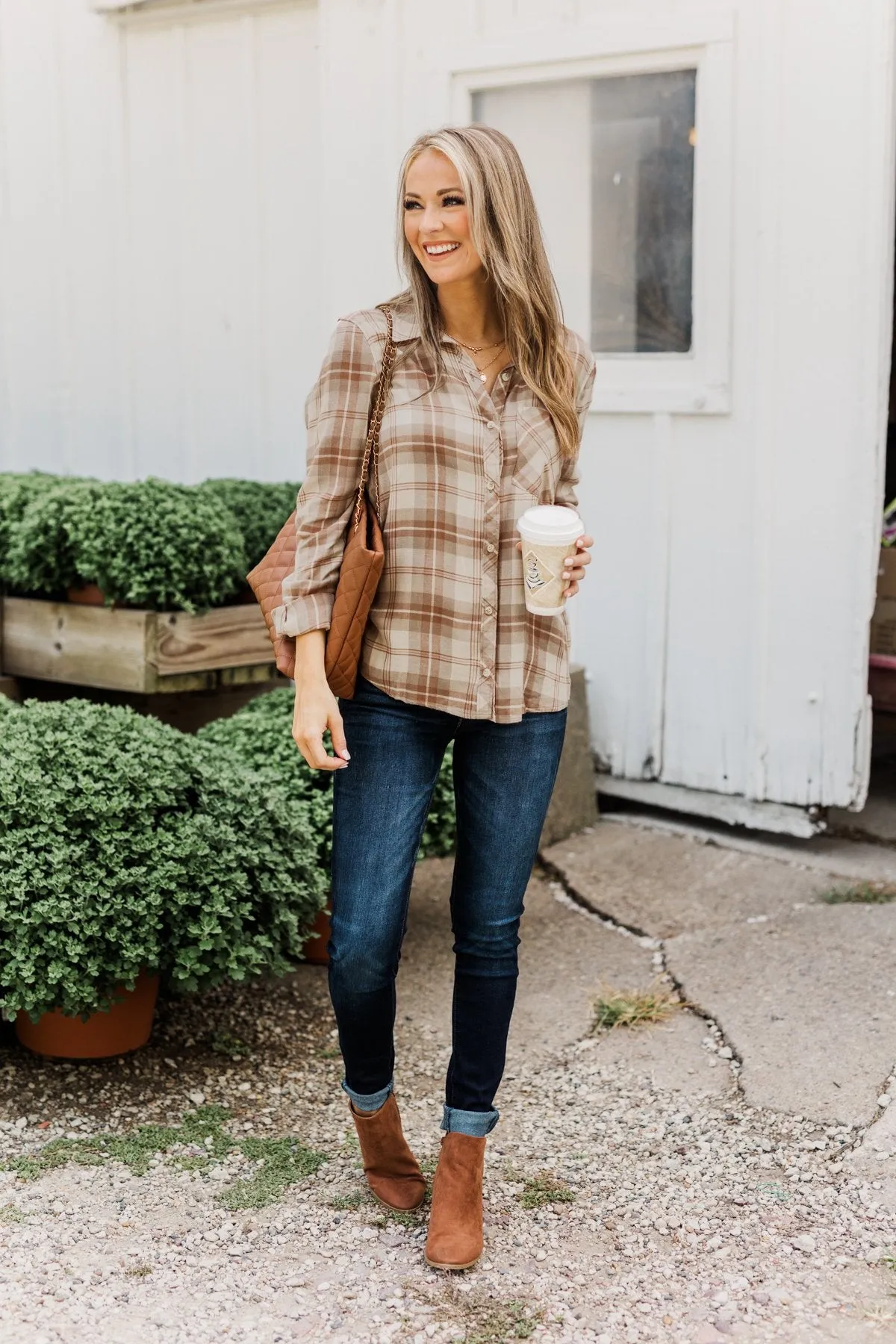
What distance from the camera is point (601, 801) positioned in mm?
5305

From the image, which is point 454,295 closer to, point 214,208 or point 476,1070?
point 476,1070

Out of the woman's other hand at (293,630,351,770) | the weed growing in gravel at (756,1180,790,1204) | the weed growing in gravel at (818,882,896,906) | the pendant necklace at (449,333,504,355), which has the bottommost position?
the weed growing in gravel at (756,1180,790,1204)

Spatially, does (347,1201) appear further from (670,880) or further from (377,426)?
(670,880)

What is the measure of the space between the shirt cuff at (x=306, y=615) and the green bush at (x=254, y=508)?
262 cm

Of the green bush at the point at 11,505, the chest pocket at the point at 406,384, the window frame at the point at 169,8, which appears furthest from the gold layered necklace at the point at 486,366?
the window frame at the point at 169,8

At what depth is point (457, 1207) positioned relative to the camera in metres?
2.69

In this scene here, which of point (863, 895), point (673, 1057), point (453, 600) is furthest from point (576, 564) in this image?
point (863, 895)

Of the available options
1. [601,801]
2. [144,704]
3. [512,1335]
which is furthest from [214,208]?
[512,1335]

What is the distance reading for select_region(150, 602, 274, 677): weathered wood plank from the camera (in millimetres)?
4789

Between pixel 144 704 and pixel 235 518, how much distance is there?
719mm

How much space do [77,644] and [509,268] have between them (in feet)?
9.17

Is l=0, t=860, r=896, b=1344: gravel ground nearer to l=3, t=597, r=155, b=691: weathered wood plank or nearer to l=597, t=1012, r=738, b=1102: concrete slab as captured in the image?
l=597, t=1012, r=738, b=1102: concrete slab

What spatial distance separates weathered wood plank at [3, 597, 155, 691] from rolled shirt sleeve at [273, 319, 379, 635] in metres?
2.29

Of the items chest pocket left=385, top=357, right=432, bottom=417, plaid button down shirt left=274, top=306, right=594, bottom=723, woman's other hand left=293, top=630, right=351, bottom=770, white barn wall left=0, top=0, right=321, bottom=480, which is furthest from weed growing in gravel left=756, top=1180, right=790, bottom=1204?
white barn wall left=0, top=0, right=321, bottom=480
